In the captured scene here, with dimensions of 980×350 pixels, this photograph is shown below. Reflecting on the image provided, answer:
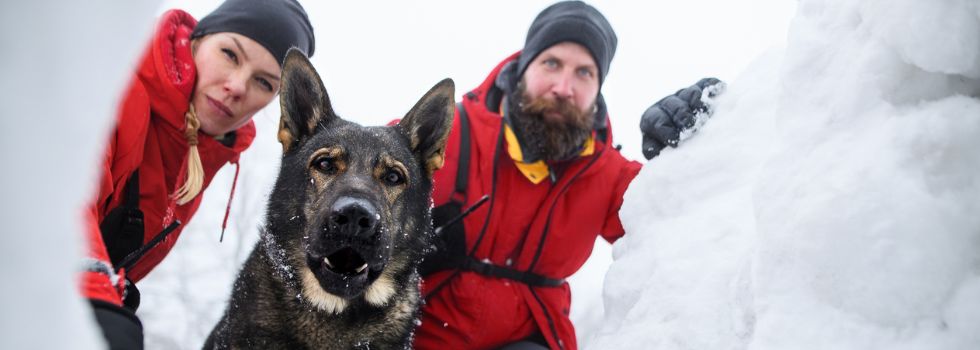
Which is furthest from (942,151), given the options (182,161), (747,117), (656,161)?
(182,161)

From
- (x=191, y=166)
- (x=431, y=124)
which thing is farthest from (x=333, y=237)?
(x=191, y=166)

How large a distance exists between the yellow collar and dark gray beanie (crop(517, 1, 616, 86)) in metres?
0.80

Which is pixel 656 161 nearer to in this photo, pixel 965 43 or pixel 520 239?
pixel 520 239

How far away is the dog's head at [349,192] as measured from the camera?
288 centimetres

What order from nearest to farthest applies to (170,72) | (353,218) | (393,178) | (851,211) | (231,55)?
(851,211), (353,218), (393,178), (170,72), (231,55)

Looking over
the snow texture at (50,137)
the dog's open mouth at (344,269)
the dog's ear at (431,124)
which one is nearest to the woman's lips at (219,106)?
the dog's ear at (431,124)

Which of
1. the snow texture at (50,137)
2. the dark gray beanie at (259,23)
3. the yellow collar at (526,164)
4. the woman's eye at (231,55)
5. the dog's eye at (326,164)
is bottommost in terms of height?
the yellow collar at (526,164)

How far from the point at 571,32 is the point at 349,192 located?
2567 millimetres

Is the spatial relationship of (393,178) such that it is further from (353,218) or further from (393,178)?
(353,218)

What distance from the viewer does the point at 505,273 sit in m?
4.11

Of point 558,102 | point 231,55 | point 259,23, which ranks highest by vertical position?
point 259,23

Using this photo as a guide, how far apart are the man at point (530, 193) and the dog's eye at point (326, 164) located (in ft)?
3.03

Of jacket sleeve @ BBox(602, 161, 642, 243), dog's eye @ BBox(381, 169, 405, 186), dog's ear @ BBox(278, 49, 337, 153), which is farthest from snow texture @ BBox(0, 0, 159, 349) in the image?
jacket sleeve @ BBox(602, 161, 642, 243)

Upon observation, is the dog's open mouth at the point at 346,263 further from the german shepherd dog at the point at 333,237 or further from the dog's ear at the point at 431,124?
the dog's ear at the point at 431,124
